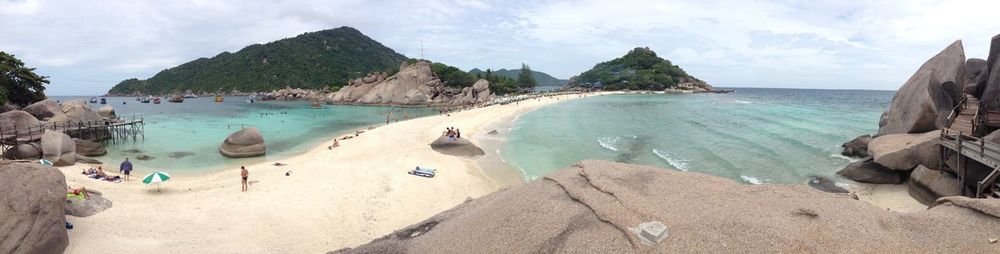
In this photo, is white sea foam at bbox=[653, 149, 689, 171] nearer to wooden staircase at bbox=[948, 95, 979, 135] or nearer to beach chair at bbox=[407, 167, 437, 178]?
wooden staircase at bbox=[948, 95, 979, 135]

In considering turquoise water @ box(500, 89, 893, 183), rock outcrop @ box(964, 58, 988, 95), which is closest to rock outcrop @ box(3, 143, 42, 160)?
turquoise water @ box(500, 89, 893, 183)

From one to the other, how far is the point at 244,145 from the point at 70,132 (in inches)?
647

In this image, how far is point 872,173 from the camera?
64.3 ft

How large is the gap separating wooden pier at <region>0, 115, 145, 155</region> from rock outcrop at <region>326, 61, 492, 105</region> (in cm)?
5754

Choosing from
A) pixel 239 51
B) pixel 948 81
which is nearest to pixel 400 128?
pixel 948 81

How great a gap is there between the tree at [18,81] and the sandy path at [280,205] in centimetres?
2775

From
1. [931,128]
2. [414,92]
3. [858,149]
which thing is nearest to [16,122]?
[931,128]

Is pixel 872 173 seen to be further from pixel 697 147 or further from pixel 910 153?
pixel 697 147

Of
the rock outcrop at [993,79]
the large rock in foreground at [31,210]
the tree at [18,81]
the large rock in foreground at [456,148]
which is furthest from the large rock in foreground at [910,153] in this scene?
the tree at [18,81]

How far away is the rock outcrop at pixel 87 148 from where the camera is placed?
2906cm

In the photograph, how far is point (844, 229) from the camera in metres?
6.67

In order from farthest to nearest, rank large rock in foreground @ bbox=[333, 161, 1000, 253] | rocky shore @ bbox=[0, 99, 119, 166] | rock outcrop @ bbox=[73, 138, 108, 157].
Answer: rock outcrop @ bbox=[73, 138, 108, 157]
rocky shore @ bbox=[0, 99, 119, 166]
large rock in foreground @ bbox=[333, 161, 1000, 253]

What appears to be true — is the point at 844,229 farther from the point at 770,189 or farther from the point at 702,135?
the point at 702,135

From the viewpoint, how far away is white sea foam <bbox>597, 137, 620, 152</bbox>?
31.7 meters
